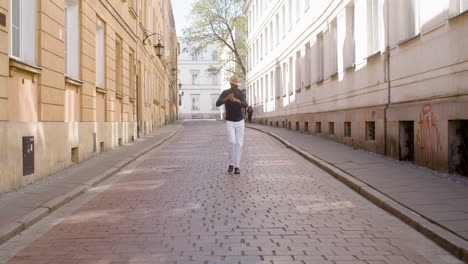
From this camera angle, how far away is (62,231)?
5.49 metres

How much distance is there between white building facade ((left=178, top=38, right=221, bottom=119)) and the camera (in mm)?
85625

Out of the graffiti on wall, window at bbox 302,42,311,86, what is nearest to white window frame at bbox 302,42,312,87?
window at bbox 302,42,311,86

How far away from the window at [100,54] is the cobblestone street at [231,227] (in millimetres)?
5780

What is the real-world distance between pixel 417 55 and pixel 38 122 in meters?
7.67

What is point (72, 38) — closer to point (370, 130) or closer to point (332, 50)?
point (370, 130)

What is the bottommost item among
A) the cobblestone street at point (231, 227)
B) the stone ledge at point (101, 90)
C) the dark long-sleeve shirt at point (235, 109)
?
the cobblestone street at point (231, 227)

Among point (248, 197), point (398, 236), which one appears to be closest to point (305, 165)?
point (248, 197)

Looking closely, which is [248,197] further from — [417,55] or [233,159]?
[417,55]

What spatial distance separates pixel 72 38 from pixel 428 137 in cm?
827

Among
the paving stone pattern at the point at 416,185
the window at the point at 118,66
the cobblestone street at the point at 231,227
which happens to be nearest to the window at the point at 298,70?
the window at the point at 118,66

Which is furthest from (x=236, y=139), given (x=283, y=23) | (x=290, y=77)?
(x=283, y=23)

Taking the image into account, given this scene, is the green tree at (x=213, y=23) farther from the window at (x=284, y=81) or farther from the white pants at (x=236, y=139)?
the white pants at (x=236, y=139)

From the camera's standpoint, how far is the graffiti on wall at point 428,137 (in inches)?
355

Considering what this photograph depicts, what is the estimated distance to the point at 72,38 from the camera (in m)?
11.5
